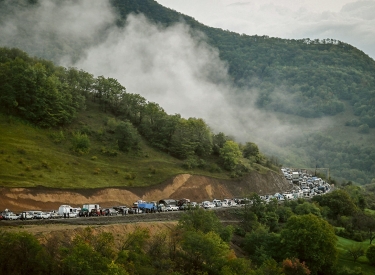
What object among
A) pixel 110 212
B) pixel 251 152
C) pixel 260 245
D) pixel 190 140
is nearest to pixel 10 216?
pixel 110 212

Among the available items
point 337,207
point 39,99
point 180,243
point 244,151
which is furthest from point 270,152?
point 180,243

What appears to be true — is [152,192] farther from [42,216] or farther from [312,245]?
[312,245]

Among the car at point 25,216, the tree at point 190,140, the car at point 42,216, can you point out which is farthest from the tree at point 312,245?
the tree at point 190,140

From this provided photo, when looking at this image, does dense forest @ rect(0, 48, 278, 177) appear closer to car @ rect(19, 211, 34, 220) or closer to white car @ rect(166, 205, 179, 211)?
white car @ rect(166, 205, 179, 211)

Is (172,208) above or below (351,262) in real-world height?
above

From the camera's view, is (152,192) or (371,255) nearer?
(371,255)

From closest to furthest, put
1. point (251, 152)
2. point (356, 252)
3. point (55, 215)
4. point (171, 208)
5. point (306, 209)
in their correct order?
1. point (55, 215)
2. point (171, 208)
3. point (356, 252)
4. point (306, 209)
5. point (251, 152)
